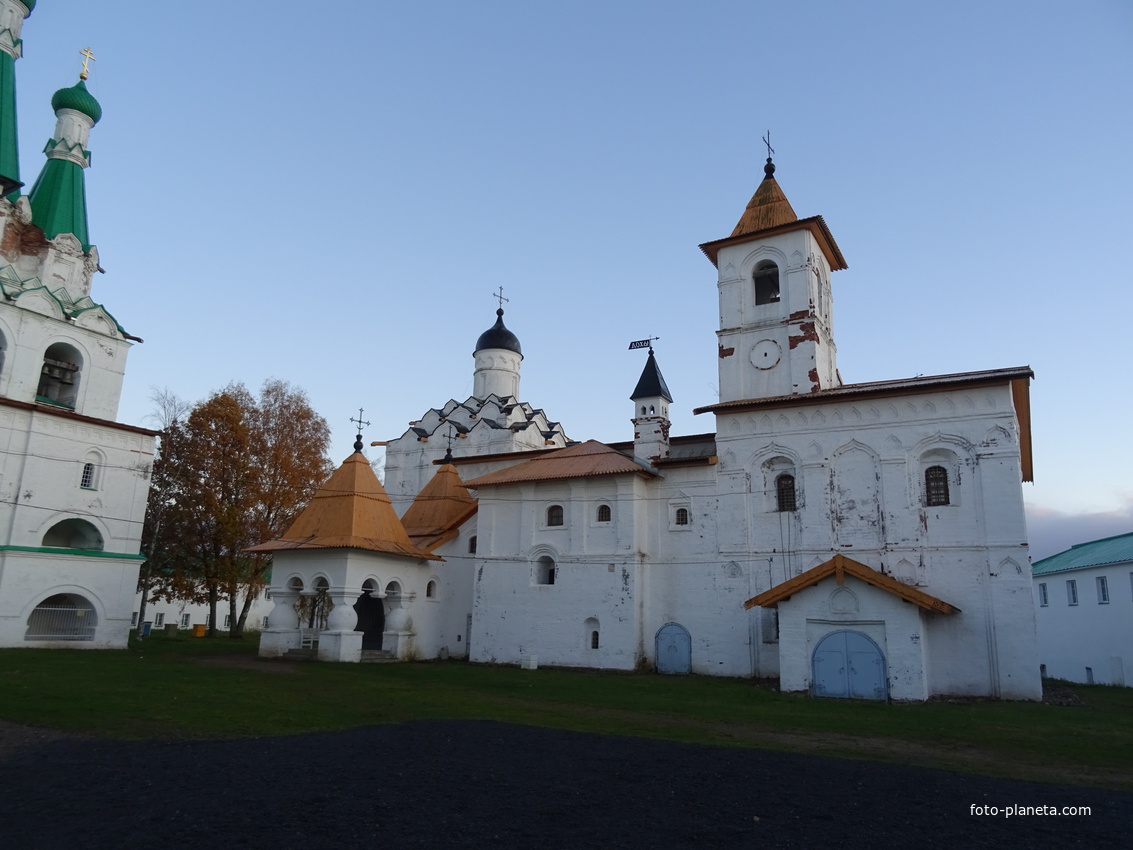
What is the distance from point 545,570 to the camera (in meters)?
24.3

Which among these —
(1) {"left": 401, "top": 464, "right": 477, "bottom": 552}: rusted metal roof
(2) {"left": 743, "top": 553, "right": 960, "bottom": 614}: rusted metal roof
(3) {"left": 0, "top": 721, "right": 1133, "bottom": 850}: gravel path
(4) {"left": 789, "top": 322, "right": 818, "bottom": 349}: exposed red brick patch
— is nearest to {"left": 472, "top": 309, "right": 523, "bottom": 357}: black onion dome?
(1) {"left": 401, "top": 464, "right": 477, "bottom": 552}: rusted metal roof

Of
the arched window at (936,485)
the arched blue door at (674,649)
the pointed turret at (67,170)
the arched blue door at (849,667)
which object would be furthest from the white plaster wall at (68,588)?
the arched window at (936,485)

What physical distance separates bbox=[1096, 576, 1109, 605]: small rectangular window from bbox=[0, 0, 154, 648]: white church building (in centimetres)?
3179

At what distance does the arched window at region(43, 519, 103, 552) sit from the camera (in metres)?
23.3

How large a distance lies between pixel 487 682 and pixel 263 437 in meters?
17.7

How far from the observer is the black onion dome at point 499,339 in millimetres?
36625

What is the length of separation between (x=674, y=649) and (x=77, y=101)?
25684 mm

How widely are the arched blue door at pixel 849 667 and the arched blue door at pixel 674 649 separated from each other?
15.6ft

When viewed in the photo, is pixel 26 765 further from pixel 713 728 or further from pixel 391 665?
pixel 391 665

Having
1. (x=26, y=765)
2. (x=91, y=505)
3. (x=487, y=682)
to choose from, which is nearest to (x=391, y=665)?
(x=487, y=682)

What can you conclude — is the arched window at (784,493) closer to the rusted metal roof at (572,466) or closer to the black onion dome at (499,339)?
the rusted metal roof at (572,466)

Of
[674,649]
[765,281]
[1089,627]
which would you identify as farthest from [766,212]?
[1089,627]

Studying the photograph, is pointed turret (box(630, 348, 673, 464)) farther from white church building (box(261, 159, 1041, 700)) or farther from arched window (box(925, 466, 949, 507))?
arched window (box(925, 466, 949, 507))

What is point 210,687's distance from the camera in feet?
47.0
